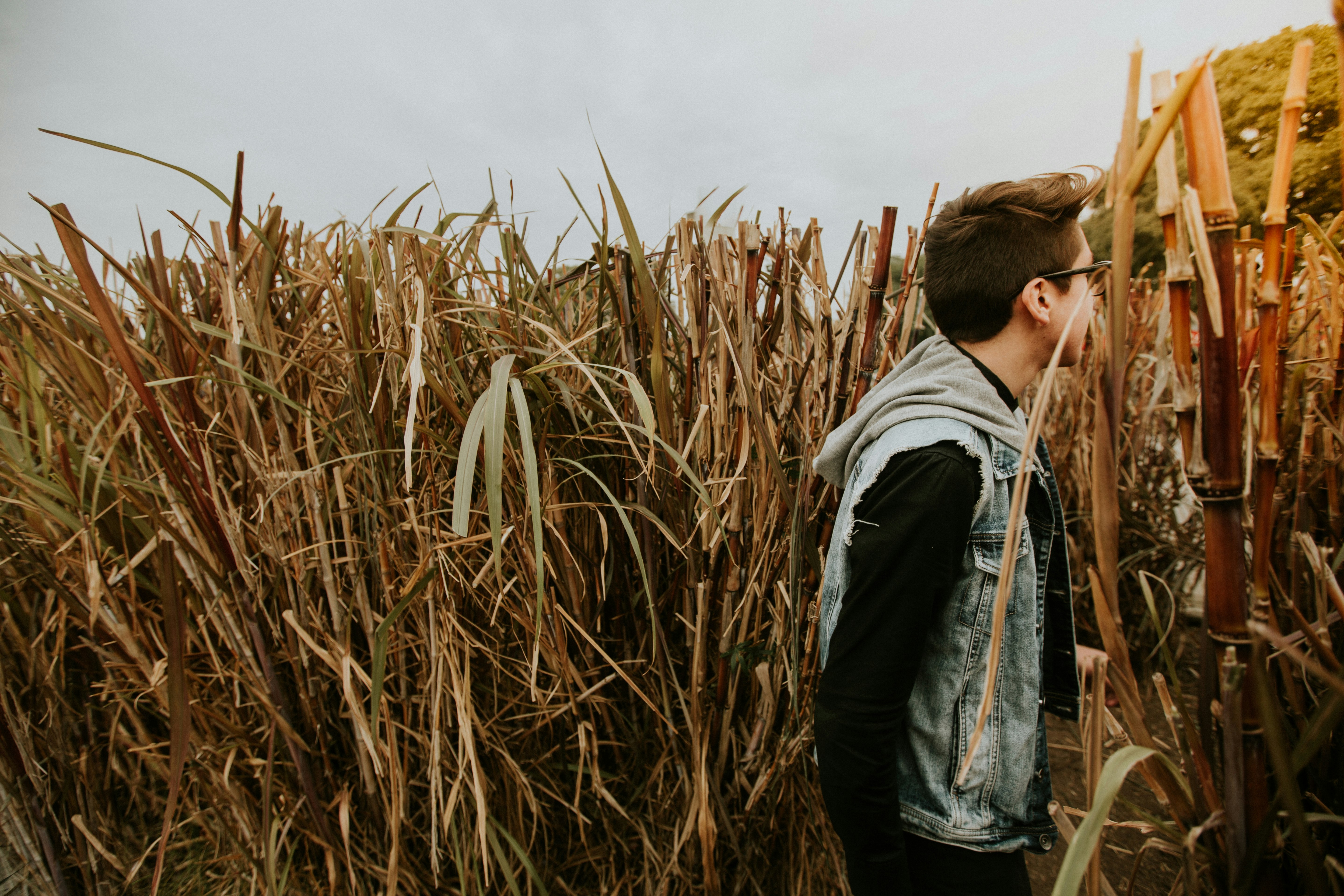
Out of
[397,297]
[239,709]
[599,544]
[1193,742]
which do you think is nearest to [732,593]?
[599,544]

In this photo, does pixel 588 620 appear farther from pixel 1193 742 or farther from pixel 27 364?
pixel 27 364

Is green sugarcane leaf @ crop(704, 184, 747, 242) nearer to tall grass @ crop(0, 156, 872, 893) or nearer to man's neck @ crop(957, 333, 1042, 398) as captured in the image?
tall grass @ crop(0, 156, 872, 893)

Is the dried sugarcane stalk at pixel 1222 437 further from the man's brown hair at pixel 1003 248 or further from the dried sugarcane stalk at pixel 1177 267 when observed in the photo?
the man's brown hair at pixel 1003 248

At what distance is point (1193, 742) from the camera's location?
53cm

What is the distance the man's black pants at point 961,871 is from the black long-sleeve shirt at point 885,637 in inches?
3.3

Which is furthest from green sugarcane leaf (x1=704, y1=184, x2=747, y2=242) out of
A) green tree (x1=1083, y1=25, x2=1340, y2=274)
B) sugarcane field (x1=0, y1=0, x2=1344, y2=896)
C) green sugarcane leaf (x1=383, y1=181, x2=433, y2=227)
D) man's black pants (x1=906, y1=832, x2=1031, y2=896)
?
green tree (x1=1083, y1=25, x2=1340, y2=274)

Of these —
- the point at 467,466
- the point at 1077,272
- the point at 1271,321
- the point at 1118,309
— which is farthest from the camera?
the point at 1077,272

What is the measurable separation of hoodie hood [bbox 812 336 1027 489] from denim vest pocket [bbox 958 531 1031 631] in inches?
6.5

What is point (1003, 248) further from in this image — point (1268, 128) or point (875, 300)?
point (1268, 128)

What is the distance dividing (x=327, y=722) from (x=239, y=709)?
192 millimetres

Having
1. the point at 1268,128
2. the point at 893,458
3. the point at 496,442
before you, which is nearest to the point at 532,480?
the point at 496,442

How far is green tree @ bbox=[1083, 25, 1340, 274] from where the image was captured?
8023 mm

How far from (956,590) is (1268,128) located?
1379 centimetres

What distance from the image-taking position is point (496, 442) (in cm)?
76
